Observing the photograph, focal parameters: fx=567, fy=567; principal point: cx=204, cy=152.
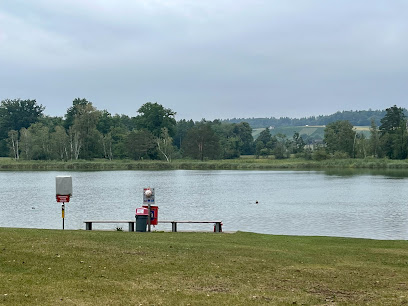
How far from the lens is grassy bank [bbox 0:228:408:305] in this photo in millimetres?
12383

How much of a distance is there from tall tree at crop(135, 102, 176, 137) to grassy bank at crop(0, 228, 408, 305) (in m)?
141

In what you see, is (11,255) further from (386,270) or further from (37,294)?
(386,270)

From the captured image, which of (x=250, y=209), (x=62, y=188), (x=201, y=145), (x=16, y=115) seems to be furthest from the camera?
(x=16, y=115)

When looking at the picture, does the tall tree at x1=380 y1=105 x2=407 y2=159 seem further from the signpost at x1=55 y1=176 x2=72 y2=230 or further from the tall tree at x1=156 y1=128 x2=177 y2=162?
the signpost at x1=55 y1=176 x2=72 y2=230

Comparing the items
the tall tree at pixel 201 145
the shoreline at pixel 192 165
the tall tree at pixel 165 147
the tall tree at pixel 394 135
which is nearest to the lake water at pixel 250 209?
the shoreline at pixel 192 165

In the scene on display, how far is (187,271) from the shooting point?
49.4ft

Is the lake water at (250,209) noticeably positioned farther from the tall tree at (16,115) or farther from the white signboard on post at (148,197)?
the tall tree at (16,115)

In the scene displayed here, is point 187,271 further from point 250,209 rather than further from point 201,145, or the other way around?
point 201,145

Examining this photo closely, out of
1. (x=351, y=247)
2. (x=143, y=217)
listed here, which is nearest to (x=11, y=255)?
(x=143, y=217)

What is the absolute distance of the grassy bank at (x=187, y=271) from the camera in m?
12.4

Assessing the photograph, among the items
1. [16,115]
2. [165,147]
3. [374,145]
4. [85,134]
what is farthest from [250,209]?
[16,115]

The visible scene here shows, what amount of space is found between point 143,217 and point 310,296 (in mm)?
13101

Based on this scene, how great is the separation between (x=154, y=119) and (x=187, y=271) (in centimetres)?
14839

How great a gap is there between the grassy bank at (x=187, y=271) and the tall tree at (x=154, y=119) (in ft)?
464
